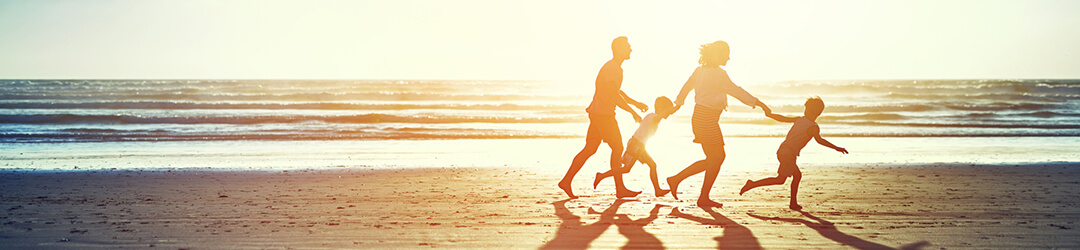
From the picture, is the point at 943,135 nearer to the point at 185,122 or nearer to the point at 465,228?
the point at 465,228

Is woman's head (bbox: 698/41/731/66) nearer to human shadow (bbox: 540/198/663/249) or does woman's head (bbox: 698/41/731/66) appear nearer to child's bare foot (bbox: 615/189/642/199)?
human shadow (bbox: 540/198/663/249)

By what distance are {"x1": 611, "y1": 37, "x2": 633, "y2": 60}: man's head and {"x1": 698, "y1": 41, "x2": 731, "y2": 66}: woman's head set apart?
73 centimetres

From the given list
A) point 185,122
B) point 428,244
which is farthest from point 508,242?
point 185,122

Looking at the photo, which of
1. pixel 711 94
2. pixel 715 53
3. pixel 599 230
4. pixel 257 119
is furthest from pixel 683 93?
pixel 257 119

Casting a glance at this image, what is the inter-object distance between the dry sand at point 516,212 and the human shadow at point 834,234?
0.04 ft

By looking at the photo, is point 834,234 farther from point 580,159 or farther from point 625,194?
point 580,159

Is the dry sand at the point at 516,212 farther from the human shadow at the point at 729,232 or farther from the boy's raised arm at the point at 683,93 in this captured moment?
the boy's raised arm at the point at 683,93

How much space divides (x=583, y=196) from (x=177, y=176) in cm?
487

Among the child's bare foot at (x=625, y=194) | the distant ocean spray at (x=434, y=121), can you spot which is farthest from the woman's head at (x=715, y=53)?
the distant ocean spray at (x=434, y=121)

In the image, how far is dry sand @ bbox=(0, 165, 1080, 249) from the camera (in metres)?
5.47

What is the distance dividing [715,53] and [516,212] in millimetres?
1975

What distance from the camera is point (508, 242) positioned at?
5441 millimetres

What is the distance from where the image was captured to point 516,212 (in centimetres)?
666

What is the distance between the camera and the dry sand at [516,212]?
5.47 meters
